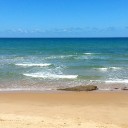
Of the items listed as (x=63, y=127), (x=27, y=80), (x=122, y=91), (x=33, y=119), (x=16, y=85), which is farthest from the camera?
(x=27, y=80)

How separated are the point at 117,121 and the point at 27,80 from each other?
1287 centimetres

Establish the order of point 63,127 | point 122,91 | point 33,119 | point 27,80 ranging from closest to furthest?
1. point 63,127
2. point 33,119
3. point 122,91
4. point 27,80

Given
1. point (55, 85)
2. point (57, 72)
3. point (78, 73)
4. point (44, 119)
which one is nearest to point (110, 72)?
point (78, 73)

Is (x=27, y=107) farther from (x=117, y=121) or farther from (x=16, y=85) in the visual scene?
(x=16, y=85)

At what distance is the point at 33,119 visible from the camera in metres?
12.8

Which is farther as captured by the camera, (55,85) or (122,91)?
(55,85)

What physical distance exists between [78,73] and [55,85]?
21.3 ft

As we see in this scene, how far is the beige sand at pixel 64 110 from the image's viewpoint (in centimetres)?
1217

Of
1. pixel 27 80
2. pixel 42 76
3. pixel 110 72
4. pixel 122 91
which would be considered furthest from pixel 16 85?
pixel 110 72

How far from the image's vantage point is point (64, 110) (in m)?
15.3

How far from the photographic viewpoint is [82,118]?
44.5ft

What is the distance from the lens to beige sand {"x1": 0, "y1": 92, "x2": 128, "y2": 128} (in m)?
12.2

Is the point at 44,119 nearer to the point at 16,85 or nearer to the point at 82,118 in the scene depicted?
the point at 82,118

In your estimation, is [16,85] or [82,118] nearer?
[82,118]
